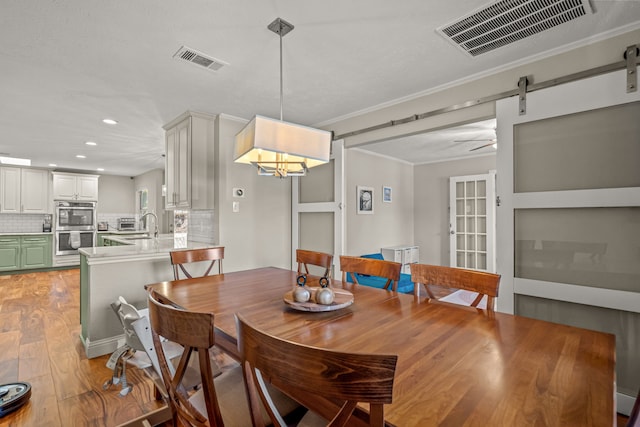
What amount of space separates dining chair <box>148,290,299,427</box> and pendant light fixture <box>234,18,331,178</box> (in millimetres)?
901

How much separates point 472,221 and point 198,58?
5.39 m

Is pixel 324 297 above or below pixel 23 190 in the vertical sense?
below

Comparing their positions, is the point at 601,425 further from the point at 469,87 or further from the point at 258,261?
the point at 258,261

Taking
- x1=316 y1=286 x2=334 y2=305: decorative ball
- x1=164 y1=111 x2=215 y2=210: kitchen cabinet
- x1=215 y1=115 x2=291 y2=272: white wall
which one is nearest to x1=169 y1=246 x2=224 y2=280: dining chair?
x1=215 y1=115 x2=291 y2=272: white wall

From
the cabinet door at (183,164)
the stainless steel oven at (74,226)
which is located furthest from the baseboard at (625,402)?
the stainless steel oven at (74,226)

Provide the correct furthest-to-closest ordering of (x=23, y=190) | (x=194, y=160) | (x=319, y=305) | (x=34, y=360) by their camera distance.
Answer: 1. (x=23, y=190)
2. (x=194, y=160)
3. (x=34, y=360)
4. (x=319, y=305)

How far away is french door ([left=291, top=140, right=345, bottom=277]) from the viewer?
11.8ft

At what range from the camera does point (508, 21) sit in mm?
1891

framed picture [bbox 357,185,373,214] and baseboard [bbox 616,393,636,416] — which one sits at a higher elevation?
framed picture [bbox 357,185,373,214]

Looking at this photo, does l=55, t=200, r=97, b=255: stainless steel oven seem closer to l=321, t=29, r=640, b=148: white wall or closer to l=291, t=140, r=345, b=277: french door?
l=291, t=140, r=345, b=277: french door

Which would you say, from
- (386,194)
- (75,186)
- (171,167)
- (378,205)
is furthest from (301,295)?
(75,186)

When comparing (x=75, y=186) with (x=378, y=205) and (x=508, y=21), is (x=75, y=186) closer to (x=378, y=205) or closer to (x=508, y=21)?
(x=378, y=205)

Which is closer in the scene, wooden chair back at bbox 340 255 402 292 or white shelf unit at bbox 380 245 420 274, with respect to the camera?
wooden chair back at bbox 340 255 402 292

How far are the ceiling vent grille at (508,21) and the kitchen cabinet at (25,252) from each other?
8334mm
